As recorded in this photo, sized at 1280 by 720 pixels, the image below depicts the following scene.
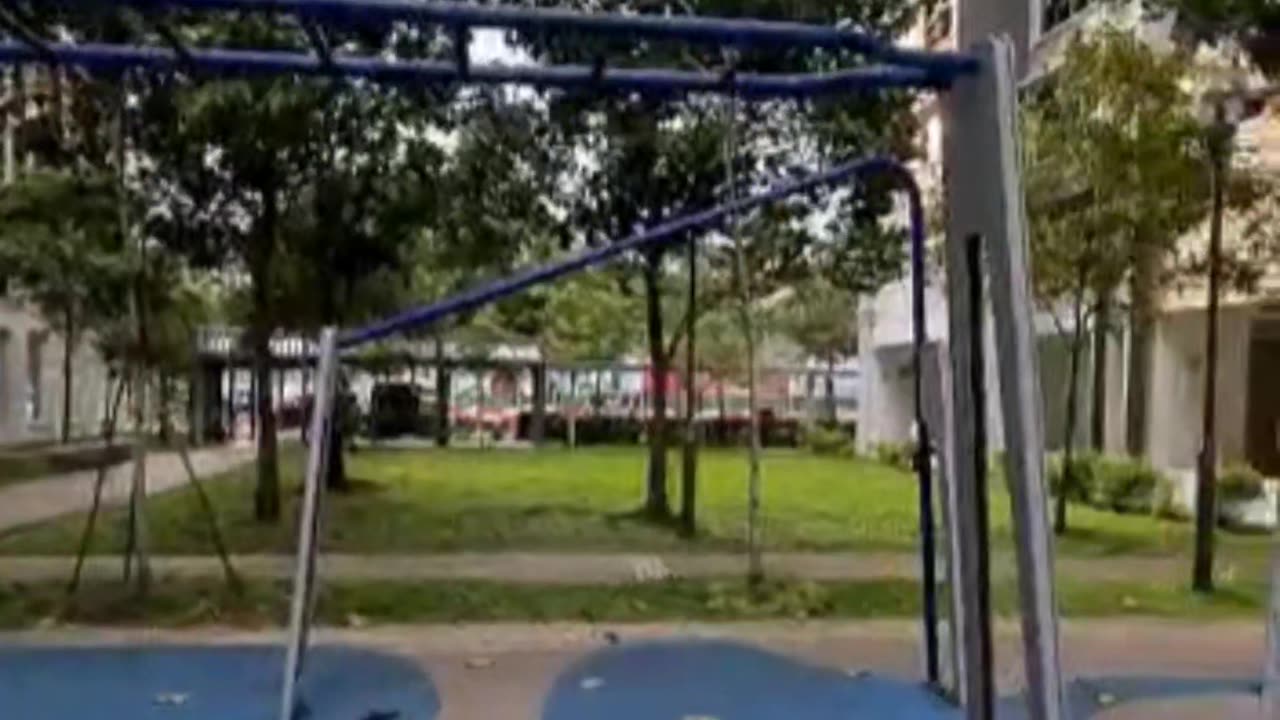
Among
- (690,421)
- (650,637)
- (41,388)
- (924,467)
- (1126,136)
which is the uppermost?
(1126,136)

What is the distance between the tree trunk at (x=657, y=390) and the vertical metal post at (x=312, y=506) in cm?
762

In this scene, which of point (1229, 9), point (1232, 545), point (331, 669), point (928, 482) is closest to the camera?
point (928, 482)

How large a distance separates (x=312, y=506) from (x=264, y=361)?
28.5 ft

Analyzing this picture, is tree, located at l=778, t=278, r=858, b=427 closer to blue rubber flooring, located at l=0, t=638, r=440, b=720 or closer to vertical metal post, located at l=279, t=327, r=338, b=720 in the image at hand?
blue rubber flooring, located at l=0, t=638, r=440, b=720

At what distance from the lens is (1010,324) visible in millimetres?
3277

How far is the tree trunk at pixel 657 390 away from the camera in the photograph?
1380cm

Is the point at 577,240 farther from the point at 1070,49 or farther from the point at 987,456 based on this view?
the point at 987,456

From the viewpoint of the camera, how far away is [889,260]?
44.9 ft

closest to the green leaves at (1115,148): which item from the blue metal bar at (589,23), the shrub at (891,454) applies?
the blue metal bar at (589,23)

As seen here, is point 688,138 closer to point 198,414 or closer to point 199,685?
point 199,685

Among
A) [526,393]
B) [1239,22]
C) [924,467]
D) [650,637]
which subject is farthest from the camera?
[526,393]

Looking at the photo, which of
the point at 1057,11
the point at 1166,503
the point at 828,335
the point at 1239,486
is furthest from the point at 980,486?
the point at 828,335

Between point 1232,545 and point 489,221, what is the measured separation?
23.7 feet

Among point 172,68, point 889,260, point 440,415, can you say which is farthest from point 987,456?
point 440,415
